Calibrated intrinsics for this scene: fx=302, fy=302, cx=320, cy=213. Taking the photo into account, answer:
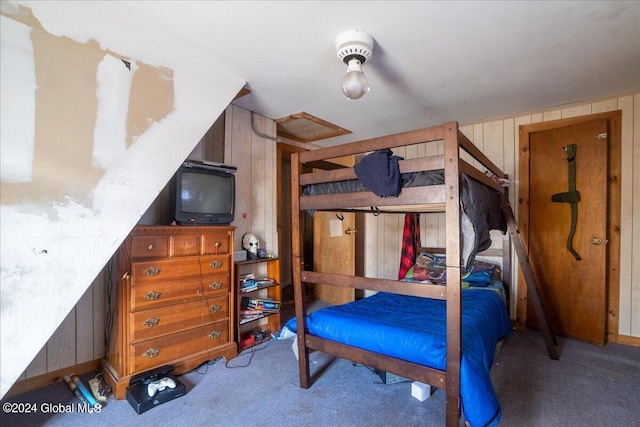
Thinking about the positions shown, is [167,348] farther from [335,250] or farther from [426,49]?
[426,49]

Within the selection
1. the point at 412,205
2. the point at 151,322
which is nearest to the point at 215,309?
the point at 151,322

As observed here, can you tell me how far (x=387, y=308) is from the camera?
2434mm

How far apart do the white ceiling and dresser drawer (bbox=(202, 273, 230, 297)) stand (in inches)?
65.0

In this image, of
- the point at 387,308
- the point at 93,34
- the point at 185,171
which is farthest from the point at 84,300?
the point at 387,308

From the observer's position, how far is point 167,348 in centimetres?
215

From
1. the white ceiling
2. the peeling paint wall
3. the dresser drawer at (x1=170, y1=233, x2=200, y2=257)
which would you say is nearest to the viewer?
the peeling paint wall

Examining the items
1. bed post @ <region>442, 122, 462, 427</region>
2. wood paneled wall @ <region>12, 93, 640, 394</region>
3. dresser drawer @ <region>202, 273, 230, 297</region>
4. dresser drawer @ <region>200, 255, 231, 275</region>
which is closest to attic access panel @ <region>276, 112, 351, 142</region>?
wood paneled wall @ <region>12, 93, 640, 394</region>

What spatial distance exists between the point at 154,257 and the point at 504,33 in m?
2.73

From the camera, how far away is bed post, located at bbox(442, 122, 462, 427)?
1.43 meters

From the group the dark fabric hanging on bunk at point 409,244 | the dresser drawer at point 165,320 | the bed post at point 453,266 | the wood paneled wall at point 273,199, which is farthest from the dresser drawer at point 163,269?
the dark fabric hanging on bunk at point 409,244

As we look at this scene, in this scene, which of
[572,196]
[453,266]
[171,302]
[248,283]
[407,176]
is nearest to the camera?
[453,266]

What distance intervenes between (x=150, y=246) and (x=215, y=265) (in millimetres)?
515

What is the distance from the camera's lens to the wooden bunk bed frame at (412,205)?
56.7 inches

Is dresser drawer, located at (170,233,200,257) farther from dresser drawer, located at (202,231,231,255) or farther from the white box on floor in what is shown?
the white box on floor
